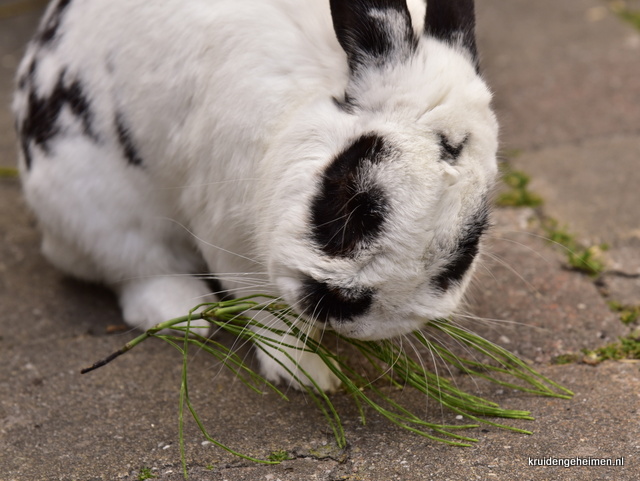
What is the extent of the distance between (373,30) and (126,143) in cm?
109

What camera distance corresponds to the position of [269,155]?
2375mm

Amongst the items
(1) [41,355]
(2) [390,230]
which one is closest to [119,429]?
(1) [41,355]

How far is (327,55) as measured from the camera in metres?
2.38

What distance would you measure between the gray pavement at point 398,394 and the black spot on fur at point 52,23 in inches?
40.4

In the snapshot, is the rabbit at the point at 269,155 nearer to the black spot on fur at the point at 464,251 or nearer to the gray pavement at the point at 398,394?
the black spot on fur at the point at 464,251

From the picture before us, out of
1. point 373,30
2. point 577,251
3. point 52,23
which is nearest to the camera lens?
point 373,30

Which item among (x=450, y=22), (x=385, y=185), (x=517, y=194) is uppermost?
(x=450, y=22)

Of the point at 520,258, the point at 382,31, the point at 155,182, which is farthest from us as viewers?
the point at 520,258

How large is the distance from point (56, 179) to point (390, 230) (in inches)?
60.2

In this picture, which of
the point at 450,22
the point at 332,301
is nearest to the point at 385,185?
the point at 332,301

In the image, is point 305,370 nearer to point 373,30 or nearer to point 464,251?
point 464,251

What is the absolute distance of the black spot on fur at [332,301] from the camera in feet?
6.81

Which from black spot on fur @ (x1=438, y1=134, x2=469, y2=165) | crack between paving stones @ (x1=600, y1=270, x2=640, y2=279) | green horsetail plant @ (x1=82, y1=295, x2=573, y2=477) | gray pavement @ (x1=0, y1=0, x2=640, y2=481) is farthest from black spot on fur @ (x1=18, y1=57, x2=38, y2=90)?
crack between paving stones @ (x1=600, y1=270, x2=640, y2=279)

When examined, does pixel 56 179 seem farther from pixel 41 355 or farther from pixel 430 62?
pixel 430 62
